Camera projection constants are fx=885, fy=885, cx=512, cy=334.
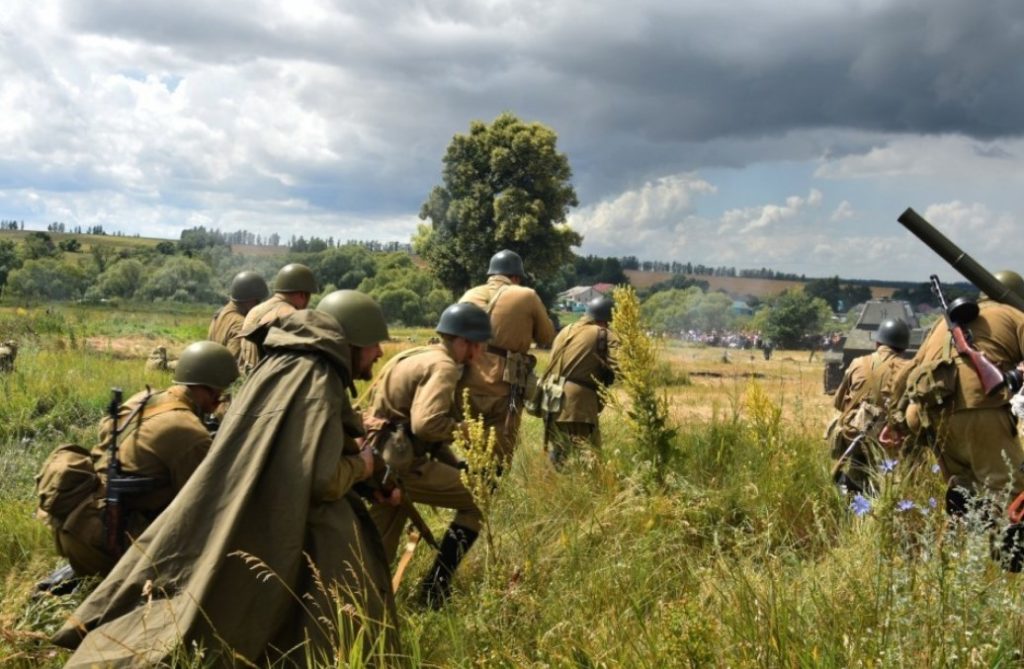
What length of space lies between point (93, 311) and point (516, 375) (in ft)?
81.0

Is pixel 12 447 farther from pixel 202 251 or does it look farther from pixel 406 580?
pixel 202 251

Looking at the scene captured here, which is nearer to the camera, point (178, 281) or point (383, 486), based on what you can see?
point (383, 486)

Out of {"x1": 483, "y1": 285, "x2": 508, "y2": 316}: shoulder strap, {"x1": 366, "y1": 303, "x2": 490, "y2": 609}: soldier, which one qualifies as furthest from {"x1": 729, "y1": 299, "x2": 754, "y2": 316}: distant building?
{"x1": 366, "y1": 303, "x2": 490, "y2": 609}: soldier

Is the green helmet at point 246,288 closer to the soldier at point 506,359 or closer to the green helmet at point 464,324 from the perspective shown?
the soldier at point 506,359

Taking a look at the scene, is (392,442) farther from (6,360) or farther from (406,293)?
(406,293)

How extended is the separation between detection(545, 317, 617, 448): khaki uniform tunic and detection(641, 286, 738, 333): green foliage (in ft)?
103

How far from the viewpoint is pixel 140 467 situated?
155 inches

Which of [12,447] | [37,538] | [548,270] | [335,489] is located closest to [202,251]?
[548,270]

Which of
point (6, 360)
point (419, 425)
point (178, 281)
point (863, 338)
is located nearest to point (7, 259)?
point (178, 281)

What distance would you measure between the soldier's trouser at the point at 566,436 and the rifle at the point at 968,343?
2.70m

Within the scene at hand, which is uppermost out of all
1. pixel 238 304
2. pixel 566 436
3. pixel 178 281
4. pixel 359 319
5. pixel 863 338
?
pixel 359 319

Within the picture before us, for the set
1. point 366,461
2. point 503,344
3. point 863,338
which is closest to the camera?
point 366,461

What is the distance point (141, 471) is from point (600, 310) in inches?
188

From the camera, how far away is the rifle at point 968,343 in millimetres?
5258
